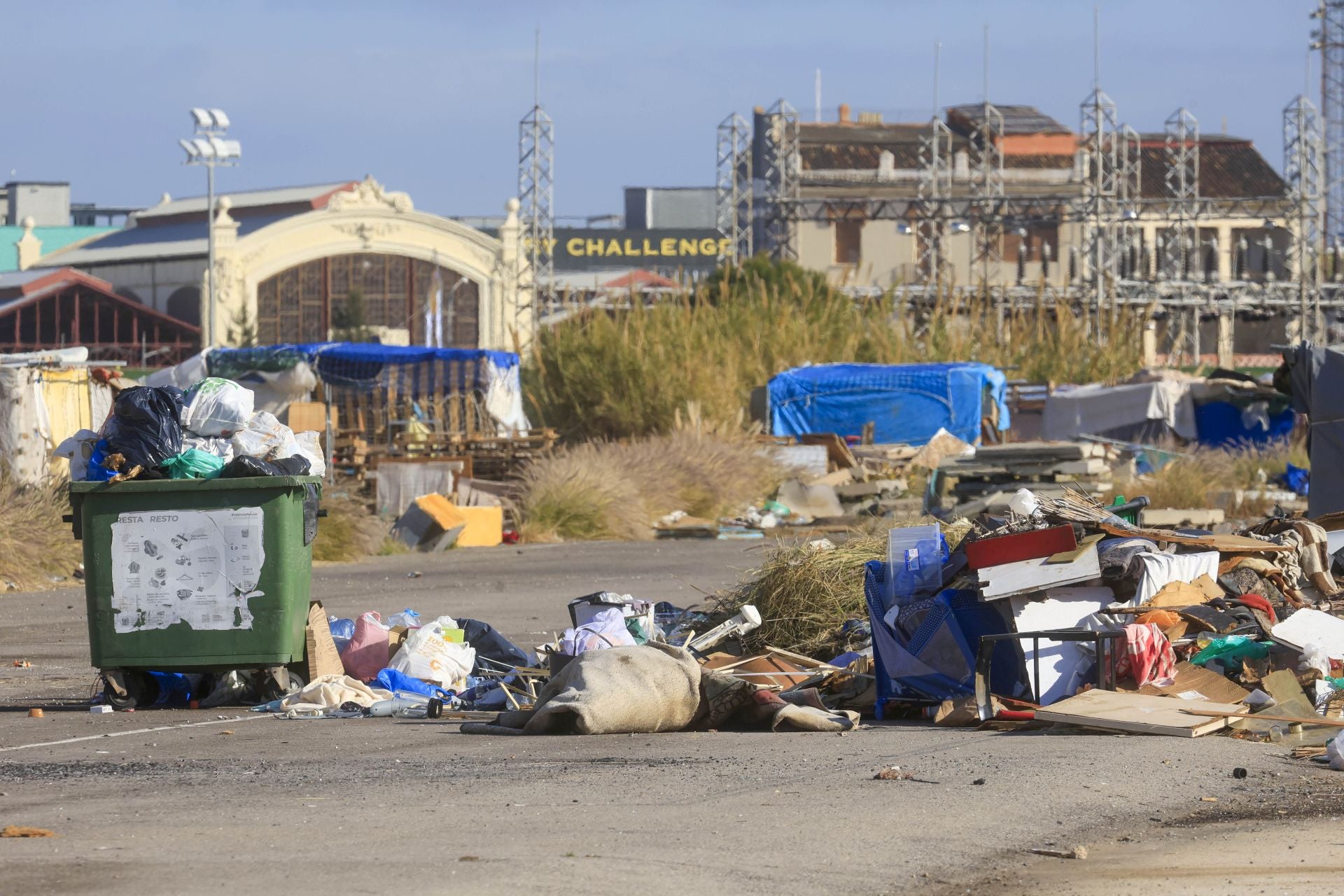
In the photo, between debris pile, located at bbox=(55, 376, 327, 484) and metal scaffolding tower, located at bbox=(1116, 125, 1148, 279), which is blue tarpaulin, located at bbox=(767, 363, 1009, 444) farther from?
→ metal scaffolding tower, located at bbox=(1116, 125, 1148, 279)

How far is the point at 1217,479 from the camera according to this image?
26734 millimetres

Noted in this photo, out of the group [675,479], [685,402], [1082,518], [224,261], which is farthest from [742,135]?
[1082,518]

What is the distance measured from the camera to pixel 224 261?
71.4 metres

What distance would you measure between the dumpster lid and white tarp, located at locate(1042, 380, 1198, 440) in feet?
82.3

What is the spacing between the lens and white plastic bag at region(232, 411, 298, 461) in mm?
10195

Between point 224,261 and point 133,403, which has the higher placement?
point 224,261

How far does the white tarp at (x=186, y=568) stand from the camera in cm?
991

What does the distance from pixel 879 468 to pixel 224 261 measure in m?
46.8

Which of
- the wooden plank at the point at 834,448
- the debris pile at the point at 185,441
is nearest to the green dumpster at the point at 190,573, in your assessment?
the debris pile at the point at 185,441

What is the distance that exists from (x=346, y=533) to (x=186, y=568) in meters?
11.2

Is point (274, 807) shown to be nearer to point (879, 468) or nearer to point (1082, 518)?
point (1082, 518)

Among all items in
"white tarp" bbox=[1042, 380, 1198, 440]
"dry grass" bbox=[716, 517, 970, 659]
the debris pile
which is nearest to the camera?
the debris pile

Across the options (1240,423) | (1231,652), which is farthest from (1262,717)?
(1240,423)

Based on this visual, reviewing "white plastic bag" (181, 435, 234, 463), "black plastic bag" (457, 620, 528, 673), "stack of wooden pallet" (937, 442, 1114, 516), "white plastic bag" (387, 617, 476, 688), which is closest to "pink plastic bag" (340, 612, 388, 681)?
"white plastic bag" (387, 617, 476, 688)
